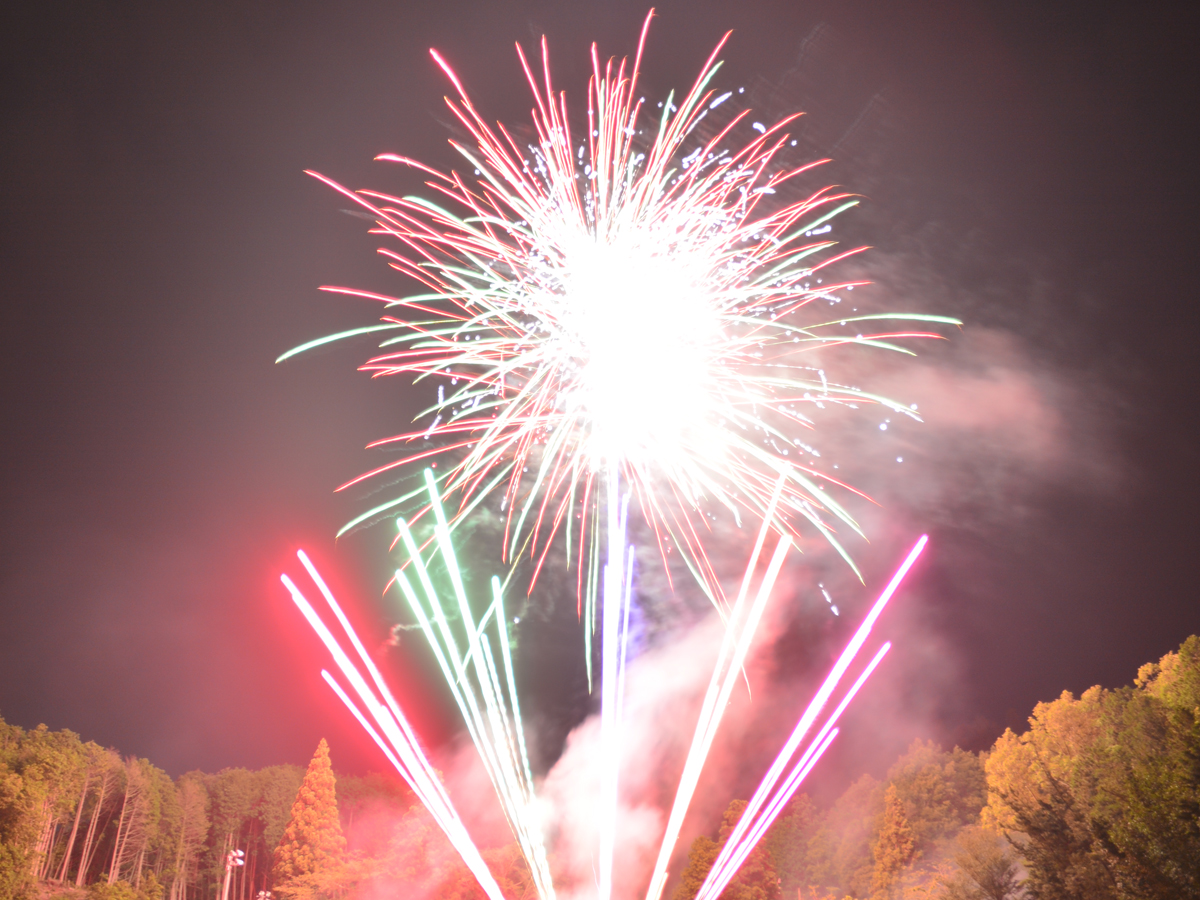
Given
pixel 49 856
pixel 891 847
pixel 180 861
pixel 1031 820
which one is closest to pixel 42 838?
pixel 49 856

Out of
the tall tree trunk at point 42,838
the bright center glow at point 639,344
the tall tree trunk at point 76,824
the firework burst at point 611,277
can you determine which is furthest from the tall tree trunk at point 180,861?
the bright center glow at point 639,344

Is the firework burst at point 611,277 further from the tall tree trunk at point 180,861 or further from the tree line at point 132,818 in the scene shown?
the tall tree trunk at point 180,861

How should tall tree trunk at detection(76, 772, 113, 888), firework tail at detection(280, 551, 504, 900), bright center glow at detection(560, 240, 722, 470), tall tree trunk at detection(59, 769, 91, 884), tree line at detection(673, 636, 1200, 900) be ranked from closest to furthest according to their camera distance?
firework tail at detection(280, 551, 504, 900)
tree line at detection(673, 636, 1200, 900)
bright center glow at detection(560, 240, 722, 470)
tall tree trunk at detection(59, 769, 91, 884)
tall tree trunk at detection(76, 772, 113, 888)

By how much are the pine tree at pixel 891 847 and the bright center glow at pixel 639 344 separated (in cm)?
1658

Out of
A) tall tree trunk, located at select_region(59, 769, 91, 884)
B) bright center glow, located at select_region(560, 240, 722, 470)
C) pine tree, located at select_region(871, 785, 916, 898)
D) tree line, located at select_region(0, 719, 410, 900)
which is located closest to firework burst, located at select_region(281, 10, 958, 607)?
bright center glow, located at select_region(560, 240, 722, 470)

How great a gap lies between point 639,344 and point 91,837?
30.2m

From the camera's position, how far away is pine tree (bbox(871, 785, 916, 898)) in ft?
74.3

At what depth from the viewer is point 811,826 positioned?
26.8 meters

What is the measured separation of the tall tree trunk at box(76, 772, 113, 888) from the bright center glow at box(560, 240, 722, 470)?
25.2 metres

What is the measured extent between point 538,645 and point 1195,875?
1700cm

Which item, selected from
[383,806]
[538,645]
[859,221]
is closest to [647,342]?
[859,221]

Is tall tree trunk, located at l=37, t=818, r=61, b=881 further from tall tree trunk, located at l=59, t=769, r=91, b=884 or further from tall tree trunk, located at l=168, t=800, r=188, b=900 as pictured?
tall tree trunk, located at l=168, t=800, r=188, b=900

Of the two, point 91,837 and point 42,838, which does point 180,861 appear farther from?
point 42,838

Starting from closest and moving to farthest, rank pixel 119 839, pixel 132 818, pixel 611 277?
pixel 611 277 → pixel 132 818 → pixel 119 839
